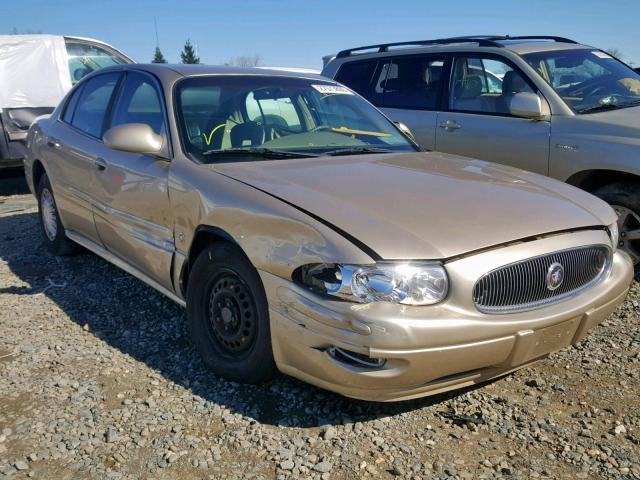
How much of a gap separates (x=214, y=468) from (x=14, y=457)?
87 cm

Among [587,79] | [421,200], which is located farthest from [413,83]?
[421,200]

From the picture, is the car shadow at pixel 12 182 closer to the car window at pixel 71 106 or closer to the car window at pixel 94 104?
the car window at pixel 71 106

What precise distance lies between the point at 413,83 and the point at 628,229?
262 cm

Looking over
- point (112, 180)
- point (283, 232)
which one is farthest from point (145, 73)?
point (283, 232)

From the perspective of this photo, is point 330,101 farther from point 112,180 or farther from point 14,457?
point 14,457

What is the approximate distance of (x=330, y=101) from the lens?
4.34 meters

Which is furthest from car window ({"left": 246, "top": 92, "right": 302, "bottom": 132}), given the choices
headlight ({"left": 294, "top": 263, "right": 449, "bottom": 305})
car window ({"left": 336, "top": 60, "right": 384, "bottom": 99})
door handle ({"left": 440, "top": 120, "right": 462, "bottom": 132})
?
car window ({"left": 336, "top": 60, "right": 384, "bottom": 99})

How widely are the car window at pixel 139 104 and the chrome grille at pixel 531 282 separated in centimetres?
215

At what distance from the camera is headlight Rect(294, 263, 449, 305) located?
8.04 ft

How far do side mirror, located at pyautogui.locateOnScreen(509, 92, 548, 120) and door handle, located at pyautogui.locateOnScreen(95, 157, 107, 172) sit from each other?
130 inches

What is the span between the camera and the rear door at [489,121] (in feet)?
16.9

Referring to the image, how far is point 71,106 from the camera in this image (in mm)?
5082

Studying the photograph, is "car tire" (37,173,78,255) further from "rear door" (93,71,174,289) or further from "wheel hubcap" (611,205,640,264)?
"wheel hubcap" (611,205,640,264)

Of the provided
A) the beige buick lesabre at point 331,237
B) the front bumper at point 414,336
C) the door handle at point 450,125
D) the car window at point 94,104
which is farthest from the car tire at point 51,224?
the door handle at point 450,125
